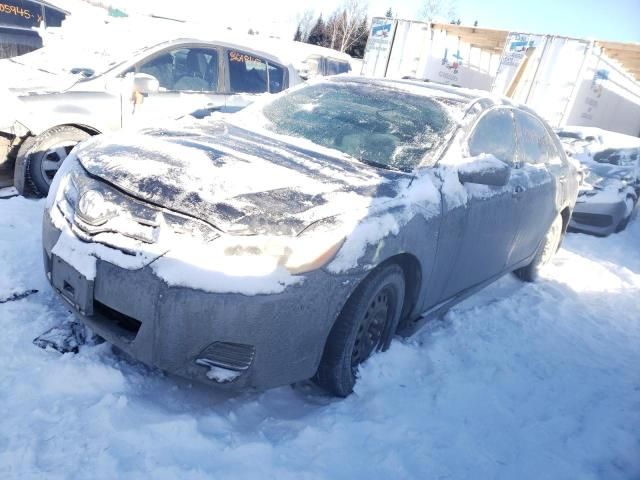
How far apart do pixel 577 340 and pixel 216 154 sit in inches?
120

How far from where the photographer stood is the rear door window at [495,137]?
10.8 ft

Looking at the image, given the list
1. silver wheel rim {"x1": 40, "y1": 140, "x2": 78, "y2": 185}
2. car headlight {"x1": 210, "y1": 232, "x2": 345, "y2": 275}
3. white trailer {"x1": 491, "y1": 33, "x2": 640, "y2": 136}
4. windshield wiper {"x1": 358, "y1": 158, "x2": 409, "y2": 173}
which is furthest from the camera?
white trailer {"x1": 491, "y1": 33, "x2": 640, "y2": 136}

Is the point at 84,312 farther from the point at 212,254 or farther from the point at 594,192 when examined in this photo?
the point at 594,192

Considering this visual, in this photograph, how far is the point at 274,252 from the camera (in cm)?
210

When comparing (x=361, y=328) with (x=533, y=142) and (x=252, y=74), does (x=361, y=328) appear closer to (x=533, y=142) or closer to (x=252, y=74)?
(x=533, y=142)

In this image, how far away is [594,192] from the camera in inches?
274

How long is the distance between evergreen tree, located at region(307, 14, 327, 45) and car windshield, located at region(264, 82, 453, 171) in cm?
4043

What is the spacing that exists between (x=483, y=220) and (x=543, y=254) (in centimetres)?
205

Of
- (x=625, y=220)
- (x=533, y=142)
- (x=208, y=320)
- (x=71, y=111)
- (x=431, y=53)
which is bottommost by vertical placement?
(x=625, y=220)

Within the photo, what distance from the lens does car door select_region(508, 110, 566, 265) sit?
3.79 metres

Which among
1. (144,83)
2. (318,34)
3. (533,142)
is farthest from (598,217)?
(318,34)

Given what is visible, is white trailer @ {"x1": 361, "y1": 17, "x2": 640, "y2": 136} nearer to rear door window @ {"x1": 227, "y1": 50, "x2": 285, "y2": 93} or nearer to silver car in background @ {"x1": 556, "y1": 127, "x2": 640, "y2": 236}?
silver car in background @ {"x1": 556, "y1": 127, "x2": 640, "y2": 236}

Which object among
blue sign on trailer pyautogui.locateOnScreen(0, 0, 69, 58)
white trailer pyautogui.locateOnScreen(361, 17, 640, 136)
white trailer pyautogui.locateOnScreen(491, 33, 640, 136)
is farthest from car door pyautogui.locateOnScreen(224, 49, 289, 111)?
white trailer pyautogui.locateOnScreen(491, 33, 640, 136)

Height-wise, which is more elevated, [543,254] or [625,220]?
[543,254]
